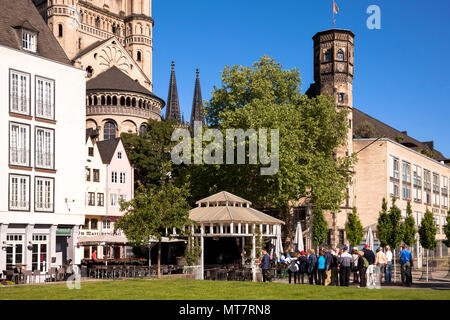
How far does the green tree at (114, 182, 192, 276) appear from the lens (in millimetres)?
33469

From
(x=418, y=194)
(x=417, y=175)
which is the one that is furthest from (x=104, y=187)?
(x=418, y=194)

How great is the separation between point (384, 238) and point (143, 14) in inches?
2611

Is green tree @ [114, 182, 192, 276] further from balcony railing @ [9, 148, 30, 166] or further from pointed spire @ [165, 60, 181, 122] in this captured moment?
pointed spire @ [165, 60, 181, 122]

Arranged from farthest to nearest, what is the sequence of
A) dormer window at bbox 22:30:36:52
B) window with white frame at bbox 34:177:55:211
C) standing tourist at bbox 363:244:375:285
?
dormer window at bbox 22:30:36:52, window with white frame at bbox 34:177:55:211, standing tourist at bbox 363:244:375:285

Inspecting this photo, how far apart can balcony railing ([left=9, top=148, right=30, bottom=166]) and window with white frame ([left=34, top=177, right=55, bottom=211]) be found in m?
1.38

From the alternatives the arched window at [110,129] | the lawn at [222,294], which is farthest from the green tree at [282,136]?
the arched window at [110,129]

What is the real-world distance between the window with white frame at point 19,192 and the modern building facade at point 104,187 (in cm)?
1959

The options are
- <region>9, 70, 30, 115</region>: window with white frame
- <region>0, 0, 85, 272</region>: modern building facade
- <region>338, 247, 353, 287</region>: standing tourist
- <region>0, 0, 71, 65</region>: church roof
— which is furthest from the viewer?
<region>0, 0, 71, 65</region>: church roof

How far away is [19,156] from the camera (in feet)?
126

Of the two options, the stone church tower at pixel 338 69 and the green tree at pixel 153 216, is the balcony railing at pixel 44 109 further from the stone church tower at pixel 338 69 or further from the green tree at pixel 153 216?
the stone church tower at pixel 338 69

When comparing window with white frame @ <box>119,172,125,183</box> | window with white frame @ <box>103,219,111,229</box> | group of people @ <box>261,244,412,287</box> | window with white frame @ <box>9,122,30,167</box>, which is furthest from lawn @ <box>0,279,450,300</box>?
window with white frame @ <box>119,172,125,183</box>

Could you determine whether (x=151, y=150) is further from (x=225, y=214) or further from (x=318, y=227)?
(x=225, y=214)

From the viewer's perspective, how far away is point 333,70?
212 ft
